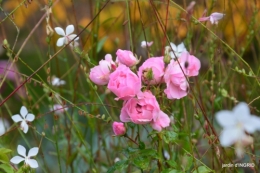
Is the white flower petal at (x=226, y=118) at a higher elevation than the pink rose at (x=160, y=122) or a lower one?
lower

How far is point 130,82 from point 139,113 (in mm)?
56

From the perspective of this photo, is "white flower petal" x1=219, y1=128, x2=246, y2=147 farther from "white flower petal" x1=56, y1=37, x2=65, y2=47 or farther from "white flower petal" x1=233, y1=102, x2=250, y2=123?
"white flower petal" x1=56, y1=37, x2=65, y2=47

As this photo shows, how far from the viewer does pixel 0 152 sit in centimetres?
95

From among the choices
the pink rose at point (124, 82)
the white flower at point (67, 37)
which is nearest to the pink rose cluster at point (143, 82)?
the pink rose at point (124, 82)

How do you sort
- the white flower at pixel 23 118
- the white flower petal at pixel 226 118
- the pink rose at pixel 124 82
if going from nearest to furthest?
1. the white flower petal at pixel 226 118
2. the pink rose at pixel 124 82
3. the white flower at pixel 23 118

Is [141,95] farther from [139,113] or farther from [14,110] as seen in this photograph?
[14,110]

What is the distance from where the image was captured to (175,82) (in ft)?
2.92

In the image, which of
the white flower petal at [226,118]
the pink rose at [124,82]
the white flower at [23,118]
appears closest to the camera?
the white flower petal at [226,118]

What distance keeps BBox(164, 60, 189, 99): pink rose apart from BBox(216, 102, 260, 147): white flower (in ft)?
0.92

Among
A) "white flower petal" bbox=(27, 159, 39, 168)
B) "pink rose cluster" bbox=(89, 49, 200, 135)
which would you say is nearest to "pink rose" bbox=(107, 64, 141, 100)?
"pink rose cluster" bbox=(89, 49, 200, 135)

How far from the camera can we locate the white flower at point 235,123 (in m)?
0.60

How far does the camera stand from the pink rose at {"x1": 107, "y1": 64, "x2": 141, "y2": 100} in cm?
85

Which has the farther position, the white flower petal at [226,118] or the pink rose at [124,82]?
the pink rose at [124,82]

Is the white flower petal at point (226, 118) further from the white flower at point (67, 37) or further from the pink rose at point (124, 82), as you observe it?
the white flower at point (67, 37)
